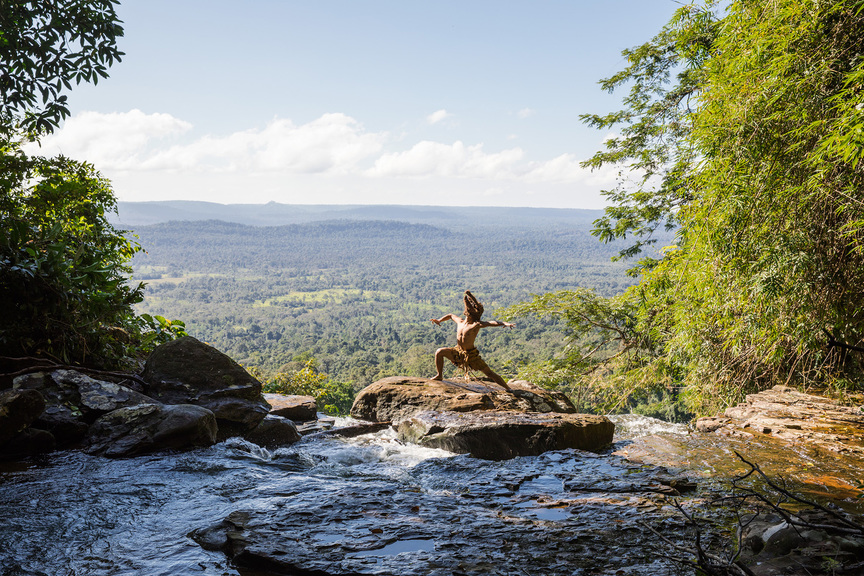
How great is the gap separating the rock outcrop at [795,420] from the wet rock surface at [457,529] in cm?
263

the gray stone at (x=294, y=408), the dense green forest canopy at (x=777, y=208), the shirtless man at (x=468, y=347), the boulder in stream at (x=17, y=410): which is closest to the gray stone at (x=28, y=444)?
the boulder in stream at (x=17, y=410)

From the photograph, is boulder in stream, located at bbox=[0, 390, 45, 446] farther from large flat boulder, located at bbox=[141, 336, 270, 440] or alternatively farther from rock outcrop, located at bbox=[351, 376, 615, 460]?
rock outcrop, located at bbox=[351, 376, 615, 460]

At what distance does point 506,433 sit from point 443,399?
5.38 ft

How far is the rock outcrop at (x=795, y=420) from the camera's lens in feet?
19.2

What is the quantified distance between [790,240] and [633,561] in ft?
15.2

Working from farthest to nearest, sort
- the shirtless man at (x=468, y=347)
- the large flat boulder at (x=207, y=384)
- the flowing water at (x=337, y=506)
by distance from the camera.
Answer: the shirtless man at (x=468, y=347) < the large flat boulder at (x=207, y=384) < the flowing water at (x=337, y=506)

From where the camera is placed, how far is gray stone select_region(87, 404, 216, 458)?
17.1 feet

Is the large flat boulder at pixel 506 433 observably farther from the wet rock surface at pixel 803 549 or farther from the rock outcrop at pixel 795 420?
the wet rock surface at pixel 803 549

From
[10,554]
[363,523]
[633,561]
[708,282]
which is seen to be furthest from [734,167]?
[10,554]

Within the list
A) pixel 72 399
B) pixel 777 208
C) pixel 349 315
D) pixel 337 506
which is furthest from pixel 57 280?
pixel 349 315

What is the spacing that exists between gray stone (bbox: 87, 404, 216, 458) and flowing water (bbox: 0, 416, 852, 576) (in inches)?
6.1

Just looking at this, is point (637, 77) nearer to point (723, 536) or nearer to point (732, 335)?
point (732, 335)

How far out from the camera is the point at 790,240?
19.2ft

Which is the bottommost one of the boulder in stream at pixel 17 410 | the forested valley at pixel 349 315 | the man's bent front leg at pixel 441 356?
the forested valley at pixel 349 315
